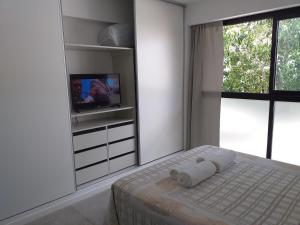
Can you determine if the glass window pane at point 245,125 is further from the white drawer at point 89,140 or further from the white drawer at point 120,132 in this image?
the white drawer at point 89,140

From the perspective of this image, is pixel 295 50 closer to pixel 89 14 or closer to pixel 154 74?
pixel 154 74

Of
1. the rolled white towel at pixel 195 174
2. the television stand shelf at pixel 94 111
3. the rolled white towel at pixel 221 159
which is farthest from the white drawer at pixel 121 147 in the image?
the rolled white towel at pixel 195 174

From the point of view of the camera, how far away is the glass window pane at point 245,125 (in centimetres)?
325

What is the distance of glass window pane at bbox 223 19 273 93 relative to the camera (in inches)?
123

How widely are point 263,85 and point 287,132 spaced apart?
725mm

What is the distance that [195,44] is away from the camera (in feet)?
12.0

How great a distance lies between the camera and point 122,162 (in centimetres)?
314

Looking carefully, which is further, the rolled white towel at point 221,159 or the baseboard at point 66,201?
the baseboard at point 66,201

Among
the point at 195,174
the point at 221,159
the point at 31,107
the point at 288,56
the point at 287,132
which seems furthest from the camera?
the point at 287,132

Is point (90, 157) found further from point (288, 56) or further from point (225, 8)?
point (288, 56)

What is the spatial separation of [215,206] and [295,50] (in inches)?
98.3

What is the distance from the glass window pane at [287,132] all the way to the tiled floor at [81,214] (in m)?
2.47

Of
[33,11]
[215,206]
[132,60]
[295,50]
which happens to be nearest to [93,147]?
[132,60]

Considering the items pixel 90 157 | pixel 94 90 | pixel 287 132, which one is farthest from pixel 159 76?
pixel 287 132
